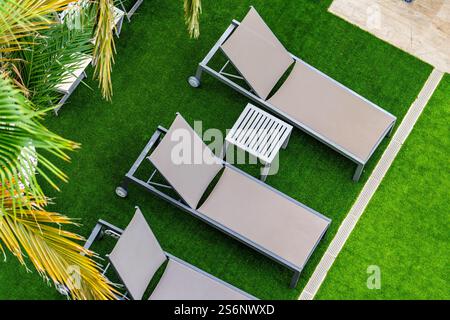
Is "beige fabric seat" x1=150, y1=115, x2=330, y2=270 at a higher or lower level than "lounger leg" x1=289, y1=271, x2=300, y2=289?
higher

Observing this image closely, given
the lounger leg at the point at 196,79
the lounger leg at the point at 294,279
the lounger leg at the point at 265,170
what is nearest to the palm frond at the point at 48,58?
the lounger leg at the point at 196,79

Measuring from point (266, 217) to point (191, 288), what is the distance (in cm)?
122

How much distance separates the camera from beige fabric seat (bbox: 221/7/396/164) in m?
8.68

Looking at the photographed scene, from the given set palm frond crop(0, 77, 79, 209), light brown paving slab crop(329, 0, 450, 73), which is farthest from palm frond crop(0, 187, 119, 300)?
light brown paving slab crop(329, 0, 450, 73)

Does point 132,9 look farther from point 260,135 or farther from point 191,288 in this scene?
point 191,288

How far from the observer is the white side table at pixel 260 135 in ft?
28.2

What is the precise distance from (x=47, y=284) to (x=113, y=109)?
7.92 feet

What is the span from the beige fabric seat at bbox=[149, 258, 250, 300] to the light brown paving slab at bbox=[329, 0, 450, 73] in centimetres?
431

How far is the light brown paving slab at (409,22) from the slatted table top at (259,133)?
→ 215cm

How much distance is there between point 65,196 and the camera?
28.3 feet

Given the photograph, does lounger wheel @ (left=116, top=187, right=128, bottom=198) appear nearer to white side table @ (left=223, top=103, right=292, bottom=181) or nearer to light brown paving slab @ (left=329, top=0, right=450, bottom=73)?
white side table @ (left=223, top=103, right=292, bottom=181)

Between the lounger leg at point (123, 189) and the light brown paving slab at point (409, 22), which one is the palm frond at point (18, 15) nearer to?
the lounger leg at point (123, 189)
